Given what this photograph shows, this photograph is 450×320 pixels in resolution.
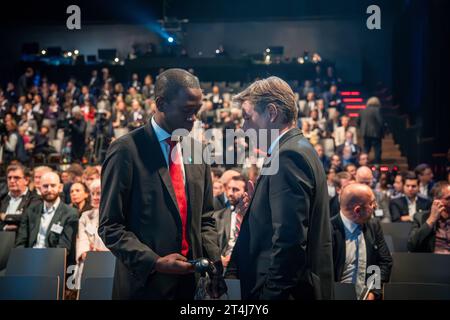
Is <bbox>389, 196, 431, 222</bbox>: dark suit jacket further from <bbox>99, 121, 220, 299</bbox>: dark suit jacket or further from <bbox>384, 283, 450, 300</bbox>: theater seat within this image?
<bbox>99, 121, 220, 299</bbox>: dark suit jacket

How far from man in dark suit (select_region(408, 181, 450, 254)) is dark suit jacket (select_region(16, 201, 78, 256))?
112 inches

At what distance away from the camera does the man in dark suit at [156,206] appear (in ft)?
8.43

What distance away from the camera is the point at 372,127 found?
1339cm

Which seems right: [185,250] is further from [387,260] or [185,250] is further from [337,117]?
[337,117]

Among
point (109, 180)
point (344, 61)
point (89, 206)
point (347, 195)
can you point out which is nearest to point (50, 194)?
point (89, 206)

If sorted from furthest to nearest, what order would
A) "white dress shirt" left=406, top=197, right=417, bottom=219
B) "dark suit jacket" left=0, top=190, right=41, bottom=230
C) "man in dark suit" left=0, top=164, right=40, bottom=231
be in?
"white dress shirt" left=406, top=197, right=417, bottom=219 < "man in dark suit" left=0, top=164, right=40, bottom=231 < "dark suit jacket" left=0, top=190, right=41, bottom=230

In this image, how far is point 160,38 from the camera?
22.2 meters

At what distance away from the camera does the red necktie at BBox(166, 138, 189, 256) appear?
2689 millimetres

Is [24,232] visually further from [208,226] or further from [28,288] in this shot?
[208,226]

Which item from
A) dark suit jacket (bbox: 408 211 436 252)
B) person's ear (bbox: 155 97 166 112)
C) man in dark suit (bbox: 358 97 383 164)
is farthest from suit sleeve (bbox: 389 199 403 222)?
person's ear (bbox: 155 97 166 112)

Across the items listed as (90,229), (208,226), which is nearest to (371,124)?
(90,229)

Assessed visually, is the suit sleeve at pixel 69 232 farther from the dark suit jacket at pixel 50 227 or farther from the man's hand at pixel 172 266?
the man's hand at pixel 172 266

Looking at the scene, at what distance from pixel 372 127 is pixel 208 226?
11004 millimetres

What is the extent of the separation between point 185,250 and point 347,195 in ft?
6.33
